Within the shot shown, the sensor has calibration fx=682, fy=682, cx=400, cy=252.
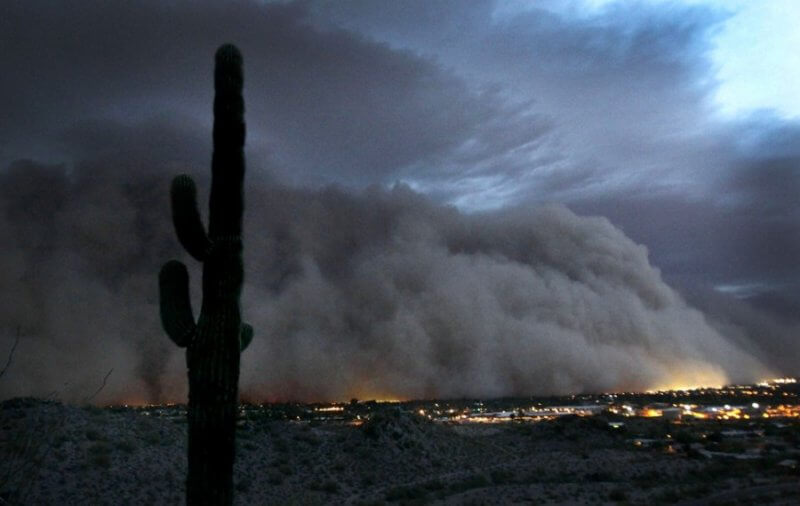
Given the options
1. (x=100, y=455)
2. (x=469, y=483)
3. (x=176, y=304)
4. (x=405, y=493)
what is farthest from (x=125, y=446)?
(x=176, y=304)

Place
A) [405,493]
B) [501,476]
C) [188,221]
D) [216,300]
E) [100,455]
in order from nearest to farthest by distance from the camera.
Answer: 1. [188,221]
2. [216,300]
3. [100,455]
4. [405,493]
5. [501,476]

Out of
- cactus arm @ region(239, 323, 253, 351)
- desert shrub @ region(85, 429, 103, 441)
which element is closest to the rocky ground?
desert shrub @ region(85, 429, 103, 441)

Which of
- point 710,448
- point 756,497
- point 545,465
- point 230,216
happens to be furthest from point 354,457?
point 230,216

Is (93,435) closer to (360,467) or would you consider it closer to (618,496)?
(360,467)

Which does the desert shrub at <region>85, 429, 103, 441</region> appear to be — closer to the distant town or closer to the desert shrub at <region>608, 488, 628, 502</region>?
the distant town

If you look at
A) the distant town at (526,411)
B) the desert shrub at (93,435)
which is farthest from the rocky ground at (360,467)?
the distant town at (526,411)
